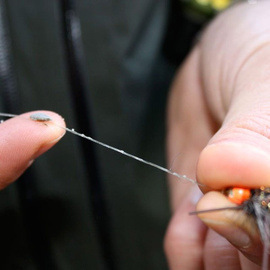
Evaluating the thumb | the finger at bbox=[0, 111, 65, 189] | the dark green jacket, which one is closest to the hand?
the thumb

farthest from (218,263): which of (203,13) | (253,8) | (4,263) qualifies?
(203,13)

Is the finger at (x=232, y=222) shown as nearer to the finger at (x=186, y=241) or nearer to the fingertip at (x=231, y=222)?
the fingertip at (x=231, y=222)

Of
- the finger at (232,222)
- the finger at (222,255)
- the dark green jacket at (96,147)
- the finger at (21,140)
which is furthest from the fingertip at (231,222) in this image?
the dark green jacket at (96,147)

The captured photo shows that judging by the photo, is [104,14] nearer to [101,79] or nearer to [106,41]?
[106,41]

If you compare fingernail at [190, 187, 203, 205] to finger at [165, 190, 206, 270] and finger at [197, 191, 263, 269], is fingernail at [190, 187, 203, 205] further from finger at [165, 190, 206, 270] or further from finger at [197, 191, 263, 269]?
finger at [197, 191, 263, 269]

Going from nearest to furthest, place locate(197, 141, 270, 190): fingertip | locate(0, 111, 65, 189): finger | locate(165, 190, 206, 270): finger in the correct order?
locate(197, 141, 270, 190): fingertip, locate(0, 111, 65, 189): finger, locate(165, 190, 206, 270): finger
